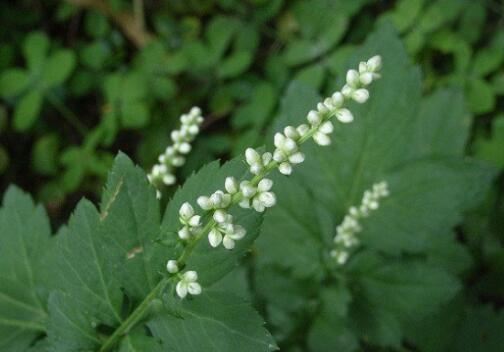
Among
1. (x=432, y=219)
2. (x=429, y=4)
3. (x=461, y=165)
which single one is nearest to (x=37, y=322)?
(x=432, y=219)

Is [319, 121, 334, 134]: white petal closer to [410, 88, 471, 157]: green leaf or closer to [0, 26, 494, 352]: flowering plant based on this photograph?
[0, 26, 494, 352]: flowering plant

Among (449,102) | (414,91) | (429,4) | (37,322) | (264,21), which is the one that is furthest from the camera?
(264,21)

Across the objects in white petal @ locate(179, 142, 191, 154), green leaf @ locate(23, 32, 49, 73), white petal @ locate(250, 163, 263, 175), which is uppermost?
green leaf @ locate(23, 32, 49, 73)

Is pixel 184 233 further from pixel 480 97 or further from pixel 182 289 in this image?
pixel 480 97

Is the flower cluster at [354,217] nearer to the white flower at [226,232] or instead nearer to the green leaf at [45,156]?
the white flower at [226,232]

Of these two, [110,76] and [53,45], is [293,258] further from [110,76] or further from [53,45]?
[53,45]

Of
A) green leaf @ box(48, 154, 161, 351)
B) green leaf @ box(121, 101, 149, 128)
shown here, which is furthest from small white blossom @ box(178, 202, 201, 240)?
green leaf @ box(121, 101, 149, 128)
